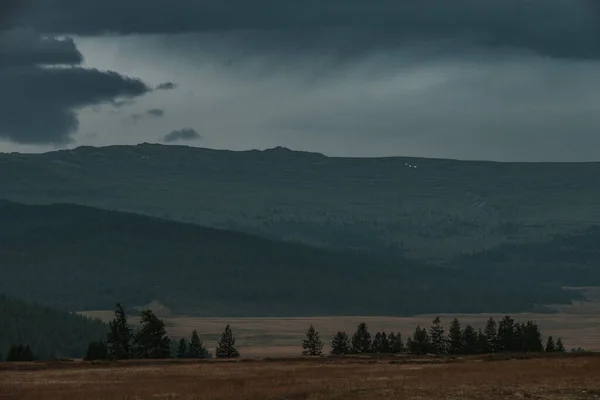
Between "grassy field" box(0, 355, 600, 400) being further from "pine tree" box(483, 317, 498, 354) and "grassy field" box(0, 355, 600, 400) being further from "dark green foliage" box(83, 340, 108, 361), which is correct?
"pine tree" box(483, 317, 498, 354)

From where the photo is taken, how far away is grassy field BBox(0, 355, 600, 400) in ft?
239

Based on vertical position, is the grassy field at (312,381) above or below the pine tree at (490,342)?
below

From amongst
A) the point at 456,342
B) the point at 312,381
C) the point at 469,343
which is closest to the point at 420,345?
the point at 456,342

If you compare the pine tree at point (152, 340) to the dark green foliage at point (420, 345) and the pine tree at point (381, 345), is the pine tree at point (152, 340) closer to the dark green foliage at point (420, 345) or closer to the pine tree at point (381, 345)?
the pine tree at point (381, 345)

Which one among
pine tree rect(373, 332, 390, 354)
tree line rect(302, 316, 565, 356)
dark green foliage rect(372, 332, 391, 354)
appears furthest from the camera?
pine tree rect(373, 332, 390, 354)

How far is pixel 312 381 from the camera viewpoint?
83.9 meters

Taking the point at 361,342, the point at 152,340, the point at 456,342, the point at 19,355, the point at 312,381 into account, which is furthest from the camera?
the point at 361,342

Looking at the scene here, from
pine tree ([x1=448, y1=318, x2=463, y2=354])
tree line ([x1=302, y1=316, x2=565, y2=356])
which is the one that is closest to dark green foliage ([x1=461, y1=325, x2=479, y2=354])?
tree line ([x1=302, y1=316, x2=565, y2=356])

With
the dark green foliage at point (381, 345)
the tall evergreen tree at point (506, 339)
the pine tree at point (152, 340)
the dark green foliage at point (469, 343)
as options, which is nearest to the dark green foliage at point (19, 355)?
the pine tree at point (152, 340)

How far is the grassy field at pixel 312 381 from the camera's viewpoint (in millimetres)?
72938

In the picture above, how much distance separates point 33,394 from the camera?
263 feet

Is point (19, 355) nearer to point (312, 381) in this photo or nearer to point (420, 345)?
point (420, 345)

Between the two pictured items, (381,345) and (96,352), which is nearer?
(96,352)

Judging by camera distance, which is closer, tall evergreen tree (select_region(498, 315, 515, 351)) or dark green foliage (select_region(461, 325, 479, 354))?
tall evergreen tree (select_region(498, 315, 515, 351))
